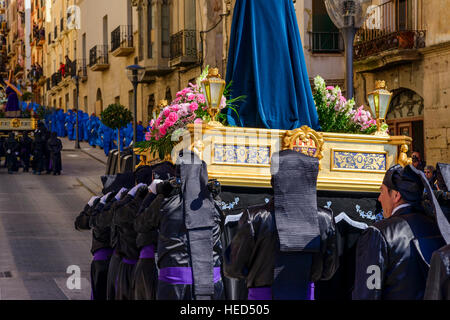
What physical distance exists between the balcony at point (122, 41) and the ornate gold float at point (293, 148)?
3163 cm

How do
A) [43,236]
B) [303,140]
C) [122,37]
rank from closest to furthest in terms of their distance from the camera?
[303,140]
[43,236]
[122,37]

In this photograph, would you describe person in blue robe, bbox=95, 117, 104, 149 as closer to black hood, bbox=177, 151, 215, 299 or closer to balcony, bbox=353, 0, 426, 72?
balcony, bbox=353, 0, 426, 72

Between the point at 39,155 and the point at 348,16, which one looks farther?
the point at 39,155

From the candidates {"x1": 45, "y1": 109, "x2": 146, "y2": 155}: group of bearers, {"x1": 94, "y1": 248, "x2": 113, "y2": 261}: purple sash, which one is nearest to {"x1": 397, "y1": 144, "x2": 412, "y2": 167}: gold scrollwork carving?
{"x1": 94, "y1": 248, "x2": 113, "y2": 261}: purple sash

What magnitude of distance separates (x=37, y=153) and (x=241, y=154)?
23850 mm

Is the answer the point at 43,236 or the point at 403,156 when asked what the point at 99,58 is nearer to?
the point at 43,236

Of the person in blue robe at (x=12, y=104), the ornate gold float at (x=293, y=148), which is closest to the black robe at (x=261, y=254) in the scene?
the ornate gold float at (x=293, y=148)

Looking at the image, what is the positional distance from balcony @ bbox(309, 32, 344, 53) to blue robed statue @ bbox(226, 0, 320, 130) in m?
16.9

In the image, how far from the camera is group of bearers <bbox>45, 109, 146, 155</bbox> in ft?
106

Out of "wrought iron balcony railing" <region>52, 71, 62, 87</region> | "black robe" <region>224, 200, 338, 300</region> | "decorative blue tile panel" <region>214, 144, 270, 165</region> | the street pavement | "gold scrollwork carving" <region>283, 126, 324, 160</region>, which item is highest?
"wrought iron balcony railing" <region>52, 71, 62, 87</region>

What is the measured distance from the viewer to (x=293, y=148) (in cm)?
660

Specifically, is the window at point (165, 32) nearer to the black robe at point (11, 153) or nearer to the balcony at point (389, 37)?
the black robe at point (11, 153)

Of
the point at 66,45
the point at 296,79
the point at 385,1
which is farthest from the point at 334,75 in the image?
the point at 66,45

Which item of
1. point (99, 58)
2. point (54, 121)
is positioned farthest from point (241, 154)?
point (54, 121)
